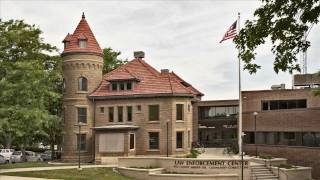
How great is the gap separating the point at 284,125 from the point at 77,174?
72.4 ft

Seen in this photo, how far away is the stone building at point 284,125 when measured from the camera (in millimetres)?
43406

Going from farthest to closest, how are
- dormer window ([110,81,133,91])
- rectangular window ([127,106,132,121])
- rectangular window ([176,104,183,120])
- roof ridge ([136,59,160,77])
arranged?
roof ridge ([136,59,160,77]) → dormer window ([110,81,133,91]) → rectangular window ([127,106,132,121]) → rectangular window ([176,104,183,120])

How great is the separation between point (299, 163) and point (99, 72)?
75.1 ft

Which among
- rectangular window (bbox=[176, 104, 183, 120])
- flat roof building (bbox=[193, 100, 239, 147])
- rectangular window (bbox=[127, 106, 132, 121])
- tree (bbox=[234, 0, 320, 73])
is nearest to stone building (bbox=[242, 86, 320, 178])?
flat roof building (bbox=[193, 100, 239, 147])

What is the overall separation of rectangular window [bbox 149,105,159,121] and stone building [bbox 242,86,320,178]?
9863mm

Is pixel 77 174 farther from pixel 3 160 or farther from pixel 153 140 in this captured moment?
pixel 3 160

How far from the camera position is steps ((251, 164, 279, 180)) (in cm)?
3831

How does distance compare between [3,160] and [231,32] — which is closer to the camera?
[231,32]

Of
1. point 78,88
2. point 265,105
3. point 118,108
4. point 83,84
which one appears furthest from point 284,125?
point 78,88

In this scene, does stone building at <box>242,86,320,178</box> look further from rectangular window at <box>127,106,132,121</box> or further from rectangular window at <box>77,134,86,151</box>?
rectangular window at <box>77,134,86,151</box>

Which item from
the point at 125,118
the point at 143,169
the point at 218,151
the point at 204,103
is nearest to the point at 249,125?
the point at 218,151

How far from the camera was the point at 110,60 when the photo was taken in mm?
68750

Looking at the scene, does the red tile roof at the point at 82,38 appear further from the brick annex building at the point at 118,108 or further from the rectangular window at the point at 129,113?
the rectangular window at the point at 129,113

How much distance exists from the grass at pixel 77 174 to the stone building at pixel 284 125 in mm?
15182
